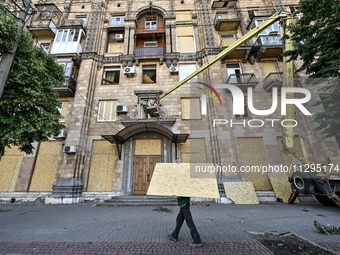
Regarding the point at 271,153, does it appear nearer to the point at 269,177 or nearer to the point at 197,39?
the point at 269,177

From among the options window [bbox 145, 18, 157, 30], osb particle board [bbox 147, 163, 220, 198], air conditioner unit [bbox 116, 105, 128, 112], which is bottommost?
osb particle board [bbox 147, 163, 220, 198]

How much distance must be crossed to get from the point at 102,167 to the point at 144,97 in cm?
642

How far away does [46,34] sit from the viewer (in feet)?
51.3

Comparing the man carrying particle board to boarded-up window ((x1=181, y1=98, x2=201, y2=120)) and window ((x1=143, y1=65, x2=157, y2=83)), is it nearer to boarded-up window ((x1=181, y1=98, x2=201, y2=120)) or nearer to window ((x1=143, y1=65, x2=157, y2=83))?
boarded-up window ((x1=181, y1=98, x2=201, y2=120))

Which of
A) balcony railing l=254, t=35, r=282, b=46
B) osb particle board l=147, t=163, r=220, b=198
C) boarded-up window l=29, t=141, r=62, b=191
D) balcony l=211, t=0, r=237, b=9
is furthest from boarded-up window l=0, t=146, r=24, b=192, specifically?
balcony l=211, t=0, r=237, b=9

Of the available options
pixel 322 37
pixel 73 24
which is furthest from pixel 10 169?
pixel 322 37

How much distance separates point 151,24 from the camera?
56.5 ft

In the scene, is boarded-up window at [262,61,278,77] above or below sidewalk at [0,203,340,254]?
above

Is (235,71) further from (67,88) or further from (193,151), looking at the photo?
(67,88)

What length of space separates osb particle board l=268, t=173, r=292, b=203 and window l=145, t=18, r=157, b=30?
17.5 metres

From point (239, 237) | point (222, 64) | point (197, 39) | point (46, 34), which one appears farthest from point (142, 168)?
point (46, 34)

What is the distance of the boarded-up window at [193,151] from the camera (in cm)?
1194

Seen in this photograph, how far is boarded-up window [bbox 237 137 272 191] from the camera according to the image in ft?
36.9

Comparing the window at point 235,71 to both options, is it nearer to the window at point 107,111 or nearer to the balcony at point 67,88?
the window at point 107,111
